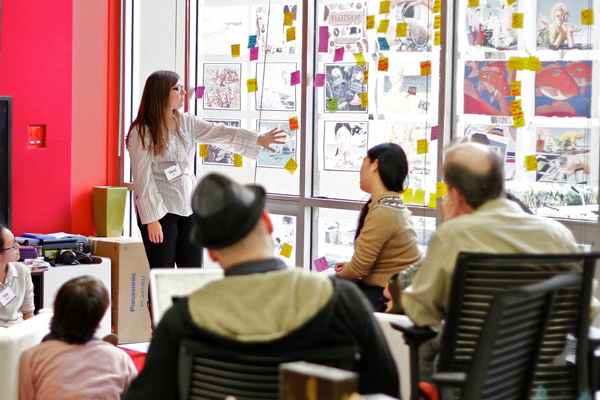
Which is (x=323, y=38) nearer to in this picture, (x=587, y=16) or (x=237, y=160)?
(x=237, y=160)

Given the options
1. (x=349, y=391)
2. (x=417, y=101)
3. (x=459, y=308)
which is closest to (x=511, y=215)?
(x=459, y=308)

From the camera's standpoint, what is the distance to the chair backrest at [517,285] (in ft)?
5.73

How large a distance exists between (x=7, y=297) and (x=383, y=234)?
1.93 metres

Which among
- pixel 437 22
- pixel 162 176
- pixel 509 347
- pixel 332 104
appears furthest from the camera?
pixel 332 104

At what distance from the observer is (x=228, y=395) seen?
1383 mm

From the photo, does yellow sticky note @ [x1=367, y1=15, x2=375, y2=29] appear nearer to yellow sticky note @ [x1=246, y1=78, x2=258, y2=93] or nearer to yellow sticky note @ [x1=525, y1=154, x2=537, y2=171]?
yellow sticky note @ [x1=246, y1=78, x2=258, y2=93]

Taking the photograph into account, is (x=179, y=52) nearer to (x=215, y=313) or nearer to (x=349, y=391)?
(x=215, y=313)

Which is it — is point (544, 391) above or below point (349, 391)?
below

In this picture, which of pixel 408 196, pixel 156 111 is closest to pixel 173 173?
pixel 156 111

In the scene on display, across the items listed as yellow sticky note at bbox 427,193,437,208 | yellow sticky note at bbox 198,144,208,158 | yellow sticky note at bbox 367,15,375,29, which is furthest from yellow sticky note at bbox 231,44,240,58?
yellow sticky note at bbox 427,193,437,208

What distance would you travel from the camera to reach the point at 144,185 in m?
4.00

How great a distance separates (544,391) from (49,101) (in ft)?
14.0

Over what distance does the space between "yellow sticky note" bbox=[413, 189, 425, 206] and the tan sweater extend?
2.66ft

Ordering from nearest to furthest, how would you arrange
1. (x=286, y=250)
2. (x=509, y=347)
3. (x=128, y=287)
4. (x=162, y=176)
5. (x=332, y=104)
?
(x=509, y=347) → (x=162, y=176) → (x=332, y=104) → (x=286, y=250) → (x=128, y=287)
